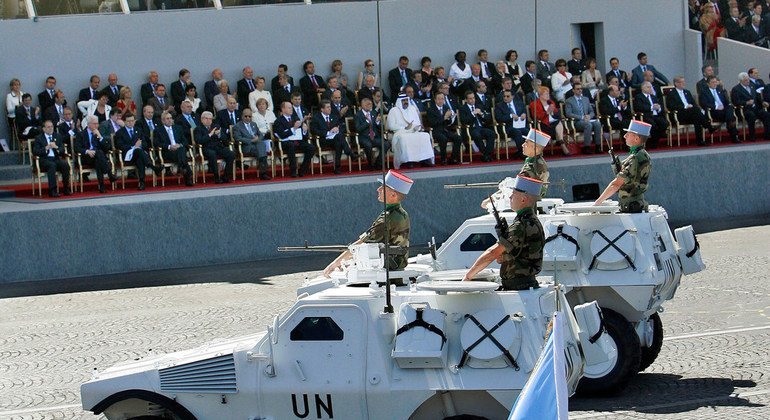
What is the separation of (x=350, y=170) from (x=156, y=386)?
17.4 m

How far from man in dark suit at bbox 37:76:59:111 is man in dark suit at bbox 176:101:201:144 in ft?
8.40

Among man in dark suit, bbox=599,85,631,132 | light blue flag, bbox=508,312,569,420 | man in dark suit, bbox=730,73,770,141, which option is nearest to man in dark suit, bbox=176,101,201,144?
man in dark suit, bbox=599,85,631,132

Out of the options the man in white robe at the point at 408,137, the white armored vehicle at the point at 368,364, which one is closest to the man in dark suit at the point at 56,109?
the man in white robe at the point at 408,137

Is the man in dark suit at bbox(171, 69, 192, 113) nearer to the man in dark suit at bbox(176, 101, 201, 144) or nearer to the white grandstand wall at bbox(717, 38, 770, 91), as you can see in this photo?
the man in dark suit at bbox(176, 101, 201, 144)

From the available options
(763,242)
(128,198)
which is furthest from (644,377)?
(128,198)

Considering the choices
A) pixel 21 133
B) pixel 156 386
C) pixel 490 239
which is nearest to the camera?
pixel 156 386

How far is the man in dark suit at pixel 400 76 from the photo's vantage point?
3009 centimetres

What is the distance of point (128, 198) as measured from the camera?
79.7 ft

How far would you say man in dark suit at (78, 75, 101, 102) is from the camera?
27.5 metres

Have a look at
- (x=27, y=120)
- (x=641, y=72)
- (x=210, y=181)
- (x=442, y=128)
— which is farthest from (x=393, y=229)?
(x=641, y=72)

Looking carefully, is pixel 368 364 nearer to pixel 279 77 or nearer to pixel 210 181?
pixel 210 181

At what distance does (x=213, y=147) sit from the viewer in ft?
87.0

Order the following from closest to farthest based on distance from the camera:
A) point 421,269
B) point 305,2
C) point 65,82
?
point 421,269, point 65,82, point 305,2

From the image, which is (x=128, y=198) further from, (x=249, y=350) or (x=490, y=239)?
(x=249, y=350)
